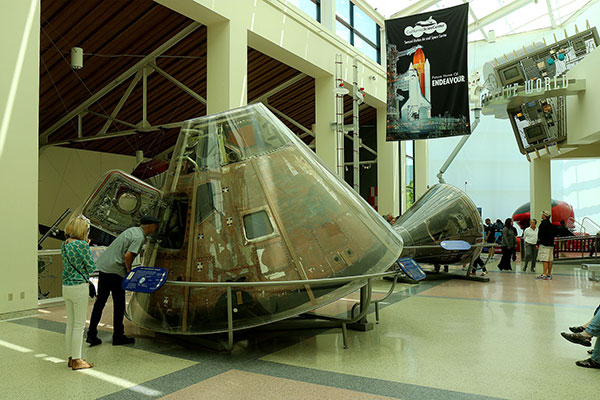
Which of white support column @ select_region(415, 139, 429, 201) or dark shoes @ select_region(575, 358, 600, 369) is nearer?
dark shoes @ select_region(575, 358, 600, 369)

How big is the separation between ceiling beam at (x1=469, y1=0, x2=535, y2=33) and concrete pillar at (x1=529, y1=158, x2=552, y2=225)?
10.6 metres

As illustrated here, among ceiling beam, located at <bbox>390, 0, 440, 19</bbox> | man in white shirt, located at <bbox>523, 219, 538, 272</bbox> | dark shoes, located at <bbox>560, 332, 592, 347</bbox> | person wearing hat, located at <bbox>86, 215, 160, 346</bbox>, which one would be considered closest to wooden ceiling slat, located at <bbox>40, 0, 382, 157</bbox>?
ceiling beam, located at <bbox>390, 0, 440, 19</bbox>

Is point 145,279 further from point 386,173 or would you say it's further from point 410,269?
point 386,173

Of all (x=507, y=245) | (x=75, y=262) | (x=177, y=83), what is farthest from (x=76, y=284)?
(x=507, y=245)

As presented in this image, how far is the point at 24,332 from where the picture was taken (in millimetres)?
5266

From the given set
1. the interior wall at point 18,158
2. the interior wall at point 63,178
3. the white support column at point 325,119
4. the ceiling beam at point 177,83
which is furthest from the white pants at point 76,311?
the interior wall at point 63,178

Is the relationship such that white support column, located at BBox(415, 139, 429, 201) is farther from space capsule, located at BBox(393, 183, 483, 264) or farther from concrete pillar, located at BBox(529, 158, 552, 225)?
space capsule, located at BBox(393, 183, 483, 264)

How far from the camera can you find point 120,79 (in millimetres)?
13547

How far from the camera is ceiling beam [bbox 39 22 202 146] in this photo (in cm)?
1171

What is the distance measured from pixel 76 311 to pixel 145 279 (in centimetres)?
67

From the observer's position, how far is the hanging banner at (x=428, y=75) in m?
12.7

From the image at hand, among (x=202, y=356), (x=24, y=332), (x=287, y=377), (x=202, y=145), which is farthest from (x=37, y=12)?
(x=287, y=377)

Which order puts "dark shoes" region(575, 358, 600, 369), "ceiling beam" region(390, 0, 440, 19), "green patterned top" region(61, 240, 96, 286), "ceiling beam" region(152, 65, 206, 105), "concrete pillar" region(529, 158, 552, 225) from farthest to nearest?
"ceiling beam" region(390, 0, 440, 19)
"concrete pillar" region(529, 158, 552, 225)
"ceiling beam" region(152, 65, 206, 105)
"dark shoes" region(575, 358, 600, 369)
"green patterned top" region(61, 240, 96, 286)

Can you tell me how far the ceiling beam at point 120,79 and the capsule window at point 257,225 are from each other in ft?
27.8
